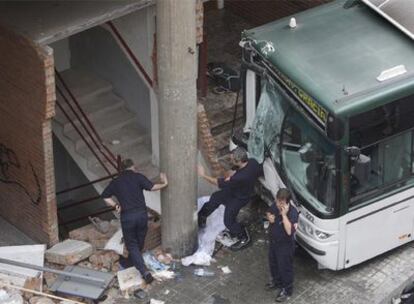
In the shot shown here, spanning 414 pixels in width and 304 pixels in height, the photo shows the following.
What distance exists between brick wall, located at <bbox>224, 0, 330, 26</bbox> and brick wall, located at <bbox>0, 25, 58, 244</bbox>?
5.73 meters

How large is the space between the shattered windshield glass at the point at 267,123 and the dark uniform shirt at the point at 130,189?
1.51m

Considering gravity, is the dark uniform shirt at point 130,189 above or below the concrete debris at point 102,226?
above

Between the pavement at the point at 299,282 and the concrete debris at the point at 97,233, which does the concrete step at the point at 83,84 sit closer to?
the concrete debris at the point at 97,233

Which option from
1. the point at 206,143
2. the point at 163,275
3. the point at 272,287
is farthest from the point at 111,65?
the point at 272,287

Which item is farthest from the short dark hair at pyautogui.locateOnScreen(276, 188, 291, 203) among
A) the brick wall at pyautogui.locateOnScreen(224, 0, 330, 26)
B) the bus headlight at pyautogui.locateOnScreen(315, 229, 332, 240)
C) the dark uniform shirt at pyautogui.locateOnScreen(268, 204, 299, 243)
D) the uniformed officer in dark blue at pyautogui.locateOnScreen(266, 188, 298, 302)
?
the brick wall at pyautogui.locateOnScreen(224, 0, 330, 26)

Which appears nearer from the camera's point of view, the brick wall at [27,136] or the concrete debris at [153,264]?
the brick wall at [27,136]

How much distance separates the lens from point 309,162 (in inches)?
491

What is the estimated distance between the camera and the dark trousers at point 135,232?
12695 mm

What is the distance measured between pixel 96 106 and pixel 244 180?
11.4 ft

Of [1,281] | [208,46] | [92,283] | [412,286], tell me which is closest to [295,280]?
[412,286]

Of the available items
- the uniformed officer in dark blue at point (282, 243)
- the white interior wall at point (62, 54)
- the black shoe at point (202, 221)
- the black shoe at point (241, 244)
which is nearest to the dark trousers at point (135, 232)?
the black shoe at point (202, 221)

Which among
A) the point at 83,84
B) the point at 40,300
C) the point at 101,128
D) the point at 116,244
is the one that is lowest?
the point at 40,300

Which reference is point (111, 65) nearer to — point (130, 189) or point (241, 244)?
point (130, 189)

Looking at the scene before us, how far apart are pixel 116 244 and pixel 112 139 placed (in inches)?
102
